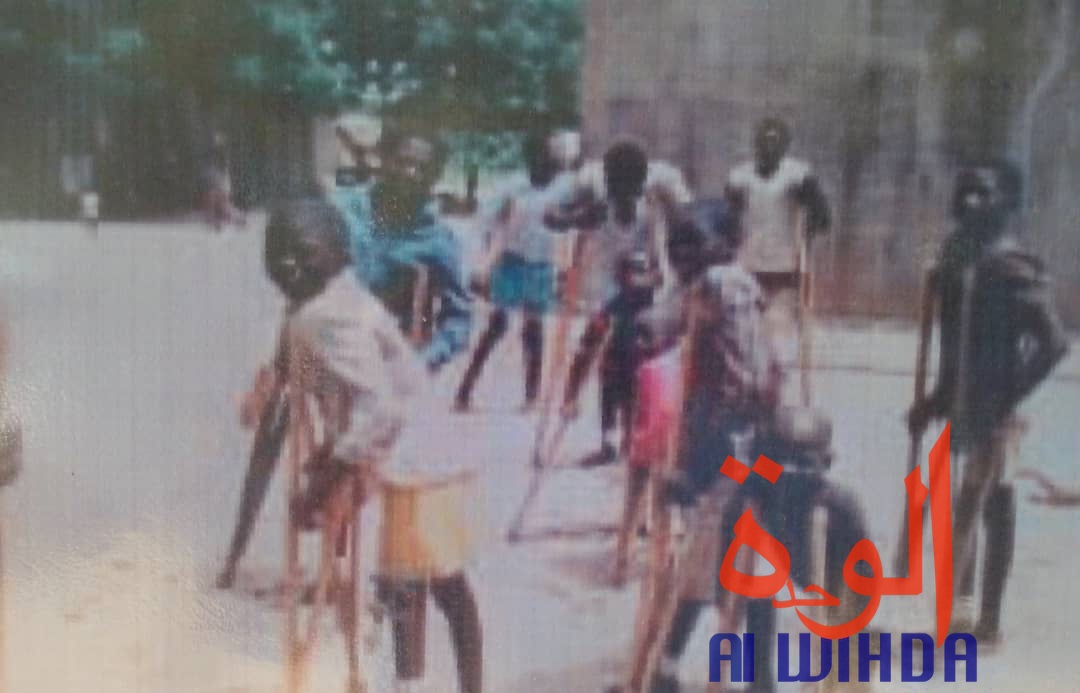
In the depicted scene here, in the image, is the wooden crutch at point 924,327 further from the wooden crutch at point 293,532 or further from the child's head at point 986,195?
the wooden crutch at point 293,532

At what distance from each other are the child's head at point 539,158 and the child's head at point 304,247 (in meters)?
0.21

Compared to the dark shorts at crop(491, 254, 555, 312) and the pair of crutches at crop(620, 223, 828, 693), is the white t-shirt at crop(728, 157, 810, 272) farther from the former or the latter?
the dark shorts at crop(491, 254, 555, 312)

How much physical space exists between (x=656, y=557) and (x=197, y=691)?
538mm

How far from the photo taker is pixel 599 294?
1.13 meters

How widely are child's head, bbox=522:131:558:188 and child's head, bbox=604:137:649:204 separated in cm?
6

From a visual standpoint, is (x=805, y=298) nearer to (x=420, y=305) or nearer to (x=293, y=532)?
(x=420, y=305)

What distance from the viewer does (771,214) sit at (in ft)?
3.70

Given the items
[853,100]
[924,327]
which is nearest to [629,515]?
[924,327]

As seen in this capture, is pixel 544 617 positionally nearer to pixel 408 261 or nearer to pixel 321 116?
pixel 408 261

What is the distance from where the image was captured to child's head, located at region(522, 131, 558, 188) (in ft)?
3.66

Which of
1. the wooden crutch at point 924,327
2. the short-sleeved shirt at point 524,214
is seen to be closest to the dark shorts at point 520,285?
the short-sleeved shirt at point 524,214

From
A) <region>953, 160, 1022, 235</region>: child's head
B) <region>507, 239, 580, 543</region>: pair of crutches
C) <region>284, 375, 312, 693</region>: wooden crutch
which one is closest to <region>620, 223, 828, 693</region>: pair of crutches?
<region>507, 239, 580, 543</region>: pair of crutches

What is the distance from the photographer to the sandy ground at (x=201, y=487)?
1.13m

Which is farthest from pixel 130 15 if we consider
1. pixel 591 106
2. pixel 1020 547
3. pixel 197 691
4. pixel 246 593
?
pixel 1020 547
